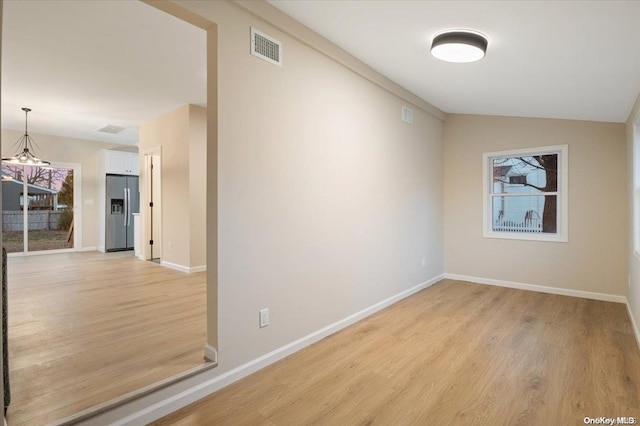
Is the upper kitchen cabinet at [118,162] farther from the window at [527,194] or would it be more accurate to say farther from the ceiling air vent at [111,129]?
the window at [527,194]

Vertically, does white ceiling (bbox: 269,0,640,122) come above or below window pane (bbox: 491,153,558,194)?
above

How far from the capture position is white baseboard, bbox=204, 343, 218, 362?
90.3 inches

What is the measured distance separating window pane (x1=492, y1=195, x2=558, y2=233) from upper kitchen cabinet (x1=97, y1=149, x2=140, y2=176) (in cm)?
814

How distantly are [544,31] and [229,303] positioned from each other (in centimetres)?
283

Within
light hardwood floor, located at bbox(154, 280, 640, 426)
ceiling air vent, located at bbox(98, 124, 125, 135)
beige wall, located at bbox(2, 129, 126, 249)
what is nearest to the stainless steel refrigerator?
beige wall, located at bbox(2, 129, 126, 249)

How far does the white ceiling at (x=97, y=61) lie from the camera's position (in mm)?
2920

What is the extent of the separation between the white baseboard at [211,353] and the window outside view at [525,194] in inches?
175

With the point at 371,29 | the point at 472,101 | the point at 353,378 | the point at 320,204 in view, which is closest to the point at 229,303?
the point at 353,378

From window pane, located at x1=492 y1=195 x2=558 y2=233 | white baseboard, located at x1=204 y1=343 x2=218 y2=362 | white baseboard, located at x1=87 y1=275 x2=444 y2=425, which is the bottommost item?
white baseboard, located at x1=87 y1=275 x2=444 y2=425

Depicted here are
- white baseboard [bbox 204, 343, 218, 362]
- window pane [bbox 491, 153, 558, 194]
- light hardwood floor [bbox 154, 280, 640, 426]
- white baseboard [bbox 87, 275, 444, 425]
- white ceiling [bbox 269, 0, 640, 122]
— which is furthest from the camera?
window pane [bbox 491, 153, 558, 194]

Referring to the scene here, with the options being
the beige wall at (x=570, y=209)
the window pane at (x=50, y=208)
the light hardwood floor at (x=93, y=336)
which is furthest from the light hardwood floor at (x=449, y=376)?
the window pane at (x=50, y=208)

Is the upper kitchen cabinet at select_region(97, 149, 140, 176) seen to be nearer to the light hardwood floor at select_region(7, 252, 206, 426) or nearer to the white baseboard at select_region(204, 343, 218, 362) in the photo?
the light hardwood floor at select_region(7, 252, 206, 426)

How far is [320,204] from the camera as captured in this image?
3117mm

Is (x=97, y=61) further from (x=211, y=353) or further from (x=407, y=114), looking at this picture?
(x=407, y=114)
